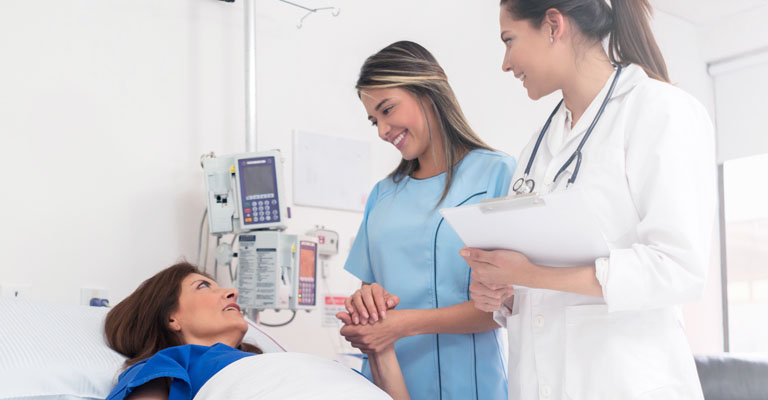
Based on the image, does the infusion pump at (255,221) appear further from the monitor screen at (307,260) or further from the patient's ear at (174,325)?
the patient's ear at (174,325)

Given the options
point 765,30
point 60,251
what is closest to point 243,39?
point 60,251

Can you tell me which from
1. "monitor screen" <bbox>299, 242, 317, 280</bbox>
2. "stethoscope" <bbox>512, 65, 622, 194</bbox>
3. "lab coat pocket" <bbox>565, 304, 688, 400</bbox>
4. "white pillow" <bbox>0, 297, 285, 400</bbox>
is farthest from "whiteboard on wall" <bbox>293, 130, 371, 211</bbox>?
"lab coat pocket" <bbox>565, 304, 688, 400</bbox>

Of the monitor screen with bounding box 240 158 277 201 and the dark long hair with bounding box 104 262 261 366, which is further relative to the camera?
the monitor screen with bounding box 240 158 277 201

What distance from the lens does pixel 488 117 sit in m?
3.54

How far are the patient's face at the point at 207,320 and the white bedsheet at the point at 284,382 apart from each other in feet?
1.60

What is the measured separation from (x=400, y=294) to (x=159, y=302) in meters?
0.61

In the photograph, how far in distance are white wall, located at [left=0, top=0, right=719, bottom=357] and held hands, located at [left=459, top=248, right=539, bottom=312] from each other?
1467 mm

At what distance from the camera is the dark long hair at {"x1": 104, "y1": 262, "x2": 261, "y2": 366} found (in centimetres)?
165

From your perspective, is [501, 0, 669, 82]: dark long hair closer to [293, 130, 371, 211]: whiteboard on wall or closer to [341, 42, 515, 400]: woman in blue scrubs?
[341, 42, 515, 400]: woman in blue scrubs

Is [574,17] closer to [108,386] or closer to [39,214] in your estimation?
[108,386]

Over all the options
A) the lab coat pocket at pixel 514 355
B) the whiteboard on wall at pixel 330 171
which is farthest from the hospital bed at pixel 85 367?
the whiteboard on wall at pixel 330 171

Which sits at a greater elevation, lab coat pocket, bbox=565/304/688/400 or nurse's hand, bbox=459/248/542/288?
nurse's hand, bbox=459/248/542/288

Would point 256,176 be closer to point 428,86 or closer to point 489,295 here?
point 428,86

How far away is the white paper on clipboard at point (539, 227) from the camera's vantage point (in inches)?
40.2
